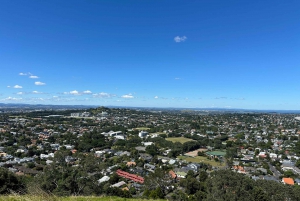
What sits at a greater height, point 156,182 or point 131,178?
point 156,182

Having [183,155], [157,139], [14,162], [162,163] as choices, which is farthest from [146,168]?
[157,139]

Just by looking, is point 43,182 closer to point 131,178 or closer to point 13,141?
point 131,178

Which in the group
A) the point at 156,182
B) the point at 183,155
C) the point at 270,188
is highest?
the point at 270,188

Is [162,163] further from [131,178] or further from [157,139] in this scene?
[157,139]

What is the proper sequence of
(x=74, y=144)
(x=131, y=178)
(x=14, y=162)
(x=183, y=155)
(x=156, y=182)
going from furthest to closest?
(x=74, y=144)
(x=183, y=155)
(x=14, y=162)
(x=131, y=178)
(x=156, y=182)

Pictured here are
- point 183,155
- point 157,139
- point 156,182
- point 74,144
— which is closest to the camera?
point 156,182

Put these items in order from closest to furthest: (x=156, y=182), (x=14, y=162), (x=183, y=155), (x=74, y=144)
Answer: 1. (x=156, y=182)
2. (x=14, y=162)
3. (x=183, y=155)
4. (x=74, y=144)

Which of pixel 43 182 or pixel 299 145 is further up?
pixel 43 182

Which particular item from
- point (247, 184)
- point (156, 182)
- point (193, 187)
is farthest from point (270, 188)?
point (156, 182)

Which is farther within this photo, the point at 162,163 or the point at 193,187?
the point at 162,163
